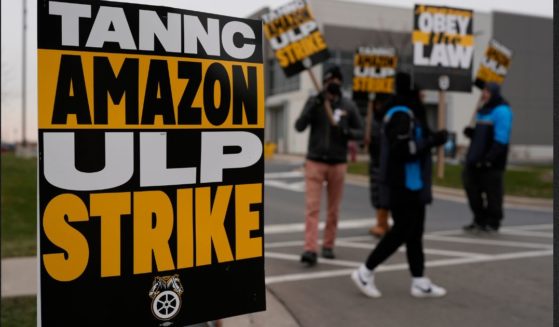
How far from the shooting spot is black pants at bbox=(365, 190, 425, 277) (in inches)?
165

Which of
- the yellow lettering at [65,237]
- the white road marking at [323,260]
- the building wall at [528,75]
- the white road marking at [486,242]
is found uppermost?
the building wall at [528,75]

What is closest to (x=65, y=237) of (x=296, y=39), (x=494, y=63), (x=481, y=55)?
(x=296, y=39)

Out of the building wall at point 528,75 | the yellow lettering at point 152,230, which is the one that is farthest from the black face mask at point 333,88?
the building wall at point 528,75

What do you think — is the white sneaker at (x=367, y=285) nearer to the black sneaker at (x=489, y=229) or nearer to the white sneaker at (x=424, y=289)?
the white sneaker at (x=424, y=289)

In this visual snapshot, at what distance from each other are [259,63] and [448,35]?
5353 millimetres

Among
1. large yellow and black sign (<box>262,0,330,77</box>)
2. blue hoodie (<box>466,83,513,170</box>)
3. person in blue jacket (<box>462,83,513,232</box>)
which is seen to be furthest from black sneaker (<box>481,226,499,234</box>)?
large yellow and black sign (<box>262,0,330,77</box>)

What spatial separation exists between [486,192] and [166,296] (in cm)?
584

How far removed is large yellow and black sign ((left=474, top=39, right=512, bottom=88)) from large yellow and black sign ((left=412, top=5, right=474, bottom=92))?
1577mm

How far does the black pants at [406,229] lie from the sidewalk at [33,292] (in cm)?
87

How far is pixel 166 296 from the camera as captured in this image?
90.7 inches

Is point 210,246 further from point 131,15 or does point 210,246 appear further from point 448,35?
point 448,35

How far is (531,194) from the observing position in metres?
12.0

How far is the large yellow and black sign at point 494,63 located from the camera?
878 cm

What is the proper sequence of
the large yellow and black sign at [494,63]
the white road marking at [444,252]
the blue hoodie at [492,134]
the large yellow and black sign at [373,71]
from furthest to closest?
the large yellow and black sign at [494,63] → the large yellow and black sign at [373,71] → the blue hoodie at [492,134] → the white road marking at [444,252]
